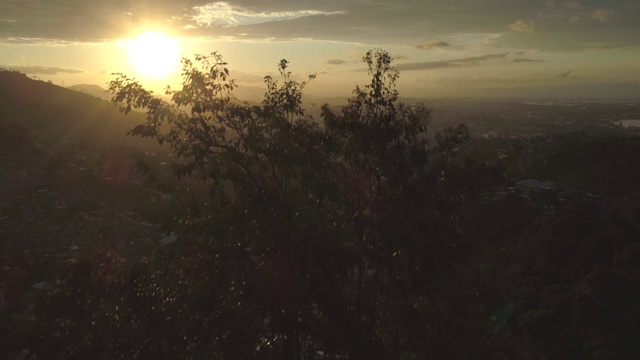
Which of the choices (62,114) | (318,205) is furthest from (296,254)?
(62,114)

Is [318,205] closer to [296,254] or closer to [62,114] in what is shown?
[296,254]

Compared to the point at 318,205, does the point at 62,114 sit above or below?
below

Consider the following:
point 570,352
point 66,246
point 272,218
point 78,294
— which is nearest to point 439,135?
point 272,218

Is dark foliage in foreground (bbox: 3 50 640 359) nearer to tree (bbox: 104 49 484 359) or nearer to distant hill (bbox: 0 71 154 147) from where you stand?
tree (bbox: 104 49 484 359)

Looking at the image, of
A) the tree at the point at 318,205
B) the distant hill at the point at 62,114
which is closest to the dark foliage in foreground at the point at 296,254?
the tree at the point at 318,205

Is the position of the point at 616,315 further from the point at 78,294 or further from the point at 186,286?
the point at 78,294

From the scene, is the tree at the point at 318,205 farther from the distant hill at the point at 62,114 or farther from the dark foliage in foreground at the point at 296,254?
the distant hill at the point at 62,114

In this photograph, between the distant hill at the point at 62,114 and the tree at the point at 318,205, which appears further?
the distant hill at the point at 62,114

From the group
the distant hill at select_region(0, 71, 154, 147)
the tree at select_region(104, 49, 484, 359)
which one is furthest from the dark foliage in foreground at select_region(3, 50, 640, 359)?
the distant hill at select_region(0, 71, 154, 147)
